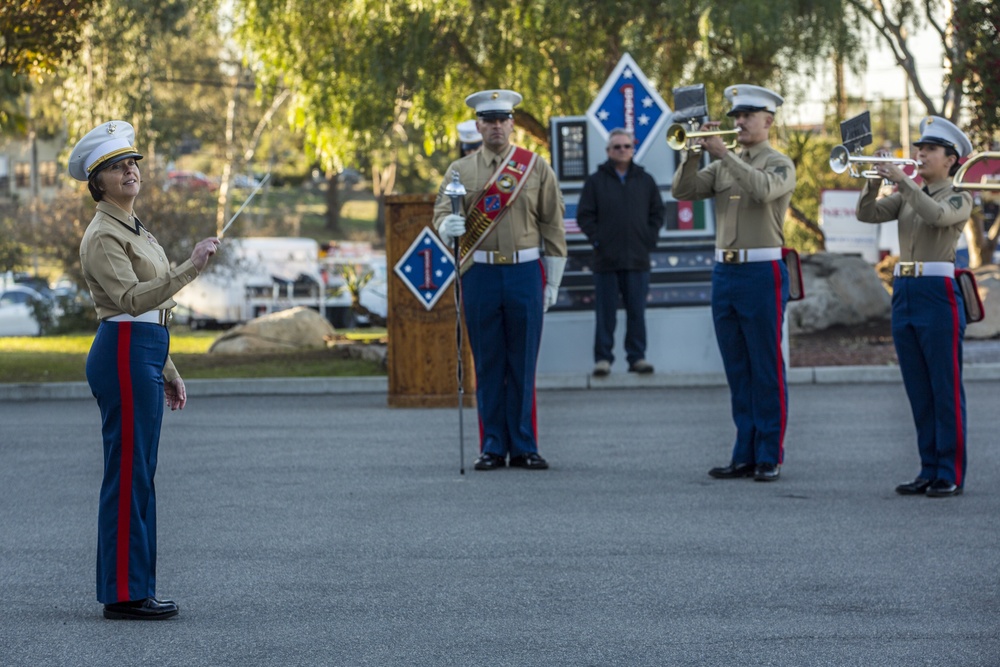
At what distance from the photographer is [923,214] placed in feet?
29.8

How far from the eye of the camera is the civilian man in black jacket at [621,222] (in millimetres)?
15570

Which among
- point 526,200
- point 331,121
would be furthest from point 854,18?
point 526,200

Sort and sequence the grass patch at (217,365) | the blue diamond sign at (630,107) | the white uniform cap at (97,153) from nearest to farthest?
the white uniform cap at (97,153)
the blue diamond sign at (630,107)
the grass patch at (217,365)

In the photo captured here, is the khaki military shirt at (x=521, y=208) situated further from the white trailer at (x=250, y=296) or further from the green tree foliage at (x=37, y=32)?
the white trailer at (x=250, y=296)

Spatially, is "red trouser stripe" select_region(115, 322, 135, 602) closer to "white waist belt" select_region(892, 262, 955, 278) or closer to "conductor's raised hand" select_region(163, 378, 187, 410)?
"conductor's raised hand" select_region(163, 378, 187, 410)

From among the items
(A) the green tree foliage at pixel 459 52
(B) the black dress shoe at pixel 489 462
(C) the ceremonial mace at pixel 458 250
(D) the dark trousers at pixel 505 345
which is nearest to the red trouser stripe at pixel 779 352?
(D) the dark trousers at pixel 505 345

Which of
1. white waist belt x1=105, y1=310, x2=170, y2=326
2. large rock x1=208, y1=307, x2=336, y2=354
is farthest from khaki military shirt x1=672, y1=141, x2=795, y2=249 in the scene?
large rock x1=208, y1=307, x2=336, y2=354

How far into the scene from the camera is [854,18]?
75.6 feet

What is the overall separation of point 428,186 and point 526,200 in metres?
60.9

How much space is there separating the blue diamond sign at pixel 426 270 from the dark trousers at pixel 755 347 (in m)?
4.73

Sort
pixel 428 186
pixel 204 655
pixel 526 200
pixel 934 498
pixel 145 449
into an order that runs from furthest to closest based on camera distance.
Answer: pixel 428 186
pixel 526 200
pixel 934 498
pixel 145 449
pixel 204 655

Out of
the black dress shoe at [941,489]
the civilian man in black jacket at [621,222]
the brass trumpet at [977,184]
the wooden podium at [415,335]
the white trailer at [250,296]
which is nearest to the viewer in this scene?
the brass trumpet at [977,184]

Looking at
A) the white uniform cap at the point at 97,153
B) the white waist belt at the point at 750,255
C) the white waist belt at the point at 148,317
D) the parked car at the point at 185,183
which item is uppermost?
the parked car at the point at 185,183

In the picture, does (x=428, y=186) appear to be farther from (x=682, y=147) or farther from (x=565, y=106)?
(x=682, y=147)
